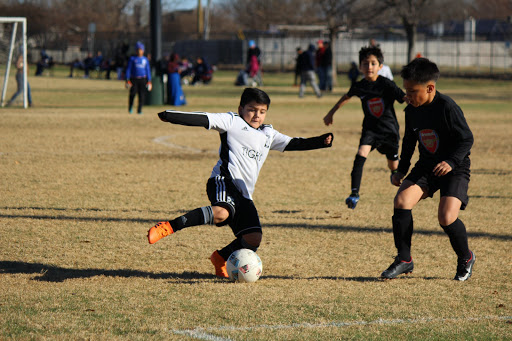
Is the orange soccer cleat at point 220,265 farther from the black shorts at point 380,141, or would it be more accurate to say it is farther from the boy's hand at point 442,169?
the black shorts at point 380,141

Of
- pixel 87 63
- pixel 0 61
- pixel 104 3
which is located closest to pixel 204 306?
pixel 0 61

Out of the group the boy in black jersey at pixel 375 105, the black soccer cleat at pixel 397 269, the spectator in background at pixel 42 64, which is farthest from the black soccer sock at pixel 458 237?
the spectator in background at pixel 42 64

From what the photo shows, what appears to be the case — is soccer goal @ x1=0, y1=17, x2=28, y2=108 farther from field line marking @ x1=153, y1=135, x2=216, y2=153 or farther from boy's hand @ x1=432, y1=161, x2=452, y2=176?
boy's hand @ x1=432, y1=161, x2=452, y2=176

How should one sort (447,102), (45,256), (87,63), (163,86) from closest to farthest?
(447,102)
(45,256)
(163,86)
(87,63)

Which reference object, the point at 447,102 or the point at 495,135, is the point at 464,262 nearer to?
the point at 447,102

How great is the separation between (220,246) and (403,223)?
1.95m

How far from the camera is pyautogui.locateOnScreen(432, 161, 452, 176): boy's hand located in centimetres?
544

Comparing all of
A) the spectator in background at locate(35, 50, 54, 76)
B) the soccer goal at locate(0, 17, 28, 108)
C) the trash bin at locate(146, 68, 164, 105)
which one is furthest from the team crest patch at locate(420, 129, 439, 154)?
the spectator in background at locate(35, 50, 54, 76)

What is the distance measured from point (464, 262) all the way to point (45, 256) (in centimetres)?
349

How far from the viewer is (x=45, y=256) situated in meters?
6.27

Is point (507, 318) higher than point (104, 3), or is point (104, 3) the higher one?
point (104, 3)

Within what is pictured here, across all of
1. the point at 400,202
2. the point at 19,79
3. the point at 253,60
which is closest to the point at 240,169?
the point at 400,202

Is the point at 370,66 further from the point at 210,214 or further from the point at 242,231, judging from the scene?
the point at 210,214

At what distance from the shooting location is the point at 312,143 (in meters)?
5.88
